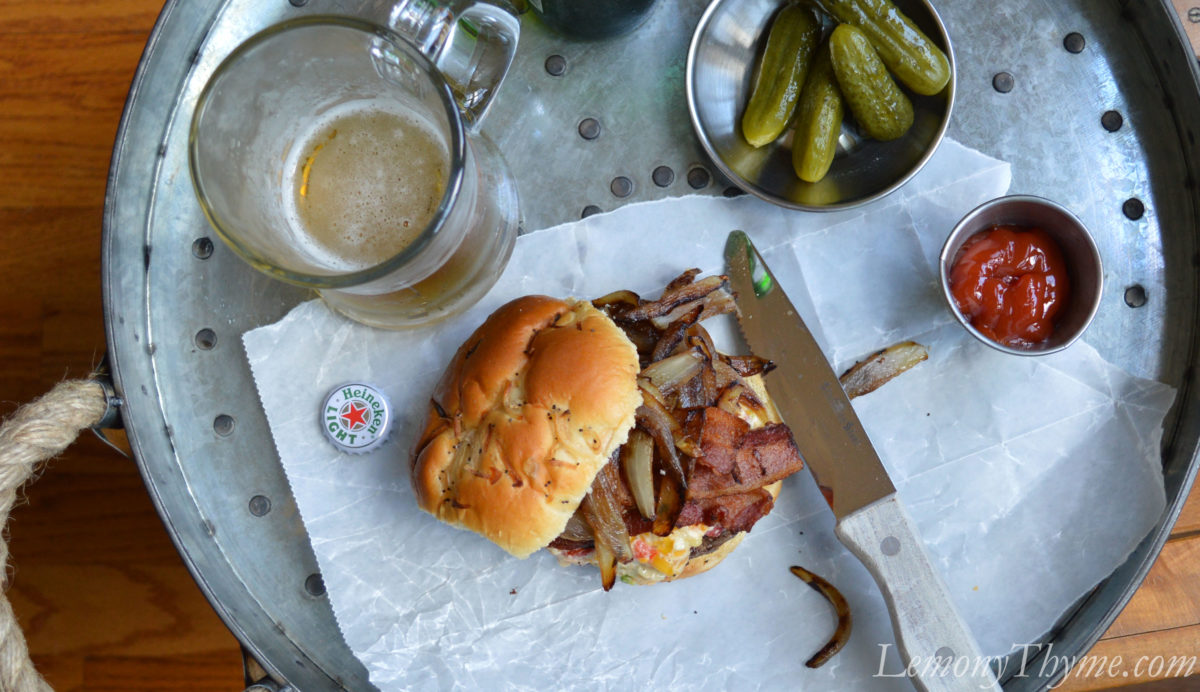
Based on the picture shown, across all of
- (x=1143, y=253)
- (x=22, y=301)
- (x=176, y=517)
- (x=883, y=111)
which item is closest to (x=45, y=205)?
(x=22, y=301)

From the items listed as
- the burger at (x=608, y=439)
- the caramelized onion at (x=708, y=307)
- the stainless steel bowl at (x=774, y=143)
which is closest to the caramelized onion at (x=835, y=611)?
the burger at (x=608, y=439)

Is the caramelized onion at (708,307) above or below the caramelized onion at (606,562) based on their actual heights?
above

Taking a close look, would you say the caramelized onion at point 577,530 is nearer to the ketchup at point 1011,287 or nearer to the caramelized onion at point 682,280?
the caramelized onion at point 682,280

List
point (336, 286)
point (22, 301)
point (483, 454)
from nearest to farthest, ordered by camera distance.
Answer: point (336, 286), point (483, 454), point (22, 301)

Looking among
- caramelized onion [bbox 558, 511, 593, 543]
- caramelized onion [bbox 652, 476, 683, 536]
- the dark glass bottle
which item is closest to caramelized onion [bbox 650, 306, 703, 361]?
caramelized onion [bbox 652, 476, 683, 536]

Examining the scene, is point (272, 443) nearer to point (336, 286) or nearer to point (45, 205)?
point (336, 286)

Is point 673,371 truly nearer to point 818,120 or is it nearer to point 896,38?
point 818,120

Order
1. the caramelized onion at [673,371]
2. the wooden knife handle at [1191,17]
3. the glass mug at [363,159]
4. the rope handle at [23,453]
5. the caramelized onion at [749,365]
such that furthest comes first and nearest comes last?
the wooden knife handle at [1191,17] → the caramelized onion at [749,365] → the caramelized onion at [673,371] → the rope handle at [23,453] → the glass mug at [363,159]
